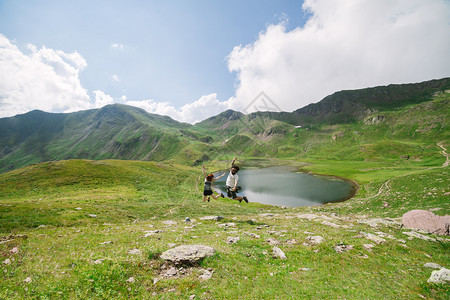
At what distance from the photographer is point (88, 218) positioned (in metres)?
22.6

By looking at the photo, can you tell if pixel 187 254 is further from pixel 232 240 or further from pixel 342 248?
pixel 342 248

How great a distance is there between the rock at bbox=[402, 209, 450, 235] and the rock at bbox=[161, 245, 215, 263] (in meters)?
23.5

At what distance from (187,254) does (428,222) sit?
25.9 meters

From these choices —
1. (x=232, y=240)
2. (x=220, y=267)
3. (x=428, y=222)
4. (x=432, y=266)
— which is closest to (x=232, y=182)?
(x=232, y=240)

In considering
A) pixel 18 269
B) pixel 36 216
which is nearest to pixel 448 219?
pixel 18 269

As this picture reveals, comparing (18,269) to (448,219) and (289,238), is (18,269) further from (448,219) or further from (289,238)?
(448,219)

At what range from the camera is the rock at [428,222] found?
689 inches

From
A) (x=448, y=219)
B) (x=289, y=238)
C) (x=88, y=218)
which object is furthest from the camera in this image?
(x=88, y=218)

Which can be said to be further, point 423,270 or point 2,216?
point 2,216

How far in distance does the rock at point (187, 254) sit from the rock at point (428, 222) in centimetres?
2350

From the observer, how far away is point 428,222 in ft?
61.1

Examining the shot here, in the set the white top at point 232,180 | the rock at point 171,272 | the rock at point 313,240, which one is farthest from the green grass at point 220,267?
the white top at point 232,180

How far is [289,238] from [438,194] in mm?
37050

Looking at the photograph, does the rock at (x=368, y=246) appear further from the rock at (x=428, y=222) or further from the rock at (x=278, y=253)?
the rock at (x=428, y=222)
